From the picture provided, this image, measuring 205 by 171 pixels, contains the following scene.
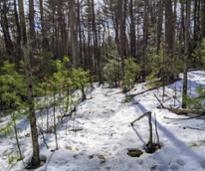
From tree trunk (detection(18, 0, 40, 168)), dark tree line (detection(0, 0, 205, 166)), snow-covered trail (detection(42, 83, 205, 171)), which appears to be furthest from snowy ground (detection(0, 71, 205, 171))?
dark tree line (detection(0, 0, 205, 166))

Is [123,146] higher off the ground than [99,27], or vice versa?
[99,27]

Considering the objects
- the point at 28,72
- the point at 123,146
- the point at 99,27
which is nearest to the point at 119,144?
the point at 123,146

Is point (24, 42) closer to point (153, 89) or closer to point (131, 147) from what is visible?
point (131, 147)

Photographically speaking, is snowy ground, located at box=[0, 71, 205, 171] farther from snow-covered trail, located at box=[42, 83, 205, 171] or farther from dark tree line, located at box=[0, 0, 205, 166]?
dark tree line, located at box=[0, 0, 205, 166]

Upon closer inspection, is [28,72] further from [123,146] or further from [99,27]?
[99,27]

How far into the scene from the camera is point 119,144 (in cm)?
615

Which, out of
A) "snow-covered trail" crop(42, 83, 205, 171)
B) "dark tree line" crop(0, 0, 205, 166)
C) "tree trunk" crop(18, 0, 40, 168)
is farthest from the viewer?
"dark tree line" crop(0, 0, 205, 166)

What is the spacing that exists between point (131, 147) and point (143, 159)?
1.99 ft

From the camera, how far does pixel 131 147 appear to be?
5.87 metres

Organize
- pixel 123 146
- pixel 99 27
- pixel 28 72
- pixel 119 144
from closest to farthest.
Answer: pixel 28 72 → pixel 123 146 → pixel 119 144 → pixel 99 27

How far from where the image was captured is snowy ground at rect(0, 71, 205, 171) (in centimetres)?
515

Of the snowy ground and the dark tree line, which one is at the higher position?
the dark tree line

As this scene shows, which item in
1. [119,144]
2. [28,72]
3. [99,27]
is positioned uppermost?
[99,27]

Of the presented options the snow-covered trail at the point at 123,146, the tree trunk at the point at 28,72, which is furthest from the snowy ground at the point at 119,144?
the tree trunk at the point at 28,72
